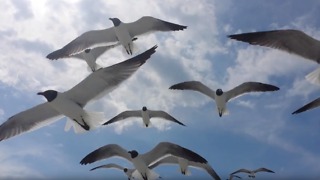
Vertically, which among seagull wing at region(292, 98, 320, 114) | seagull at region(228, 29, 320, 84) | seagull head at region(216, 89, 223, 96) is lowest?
seagull wing at region(292, 98, 320, 114)

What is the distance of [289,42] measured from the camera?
7789mm

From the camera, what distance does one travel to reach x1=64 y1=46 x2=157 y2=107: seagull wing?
23.8 ft

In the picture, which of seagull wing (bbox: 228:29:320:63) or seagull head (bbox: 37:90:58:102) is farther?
seagull head (bbox: 37:90:58:102)

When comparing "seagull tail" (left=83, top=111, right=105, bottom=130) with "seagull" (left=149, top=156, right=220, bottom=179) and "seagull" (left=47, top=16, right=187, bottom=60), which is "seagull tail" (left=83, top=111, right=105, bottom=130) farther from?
"seagull" (left=149, top=156, right=220, bottom=179)

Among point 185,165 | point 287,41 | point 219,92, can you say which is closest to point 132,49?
point 219,92

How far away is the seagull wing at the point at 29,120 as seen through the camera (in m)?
8.35

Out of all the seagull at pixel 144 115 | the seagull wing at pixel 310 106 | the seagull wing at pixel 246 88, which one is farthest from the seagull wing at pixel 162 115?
the seagull wing at pixel 310 106

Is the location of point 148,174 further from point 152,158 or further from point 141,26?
point 141,26

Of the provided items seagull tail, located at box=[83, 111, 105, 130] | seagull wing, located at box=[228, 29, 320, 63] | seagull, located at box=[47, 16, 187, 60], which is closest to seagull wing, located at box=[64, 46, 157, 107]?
seagull tail, located at box=[83, 111, 105, 130]

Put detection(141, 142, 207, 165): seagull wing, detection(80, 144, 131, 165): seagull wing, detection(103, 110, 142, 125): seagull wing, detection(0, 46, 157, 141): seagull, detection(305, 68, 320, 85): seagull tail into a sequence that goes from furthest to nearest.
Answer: detection(103, 110, 142, 125): seagull wing → detection(80, 144, 131, 165): seagull wing → detection(141, 142, 207, 165): seagull wing → detection(305, 68, 320, 85): seagull tail → detection(0, 46, 157, 141): seagull

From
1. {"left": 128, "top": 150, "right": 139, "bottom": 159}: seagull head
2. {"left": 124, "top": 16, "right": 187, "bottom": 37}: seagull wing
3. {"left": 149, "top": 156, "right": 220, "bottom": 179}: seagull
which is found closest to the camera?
{"left": 128, "top": 150, "right": 139, "bottom": 159}: seagull head

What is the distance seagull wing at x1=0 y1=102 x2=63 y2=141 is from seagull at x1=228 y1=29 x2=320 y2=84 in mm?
3517

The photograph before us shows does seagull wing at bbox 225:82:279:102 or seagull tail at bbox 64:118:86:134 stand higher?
seagull wing at bbox 225:82:279:102

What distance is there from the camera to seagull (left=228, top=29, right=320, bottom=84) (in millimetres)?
7684
